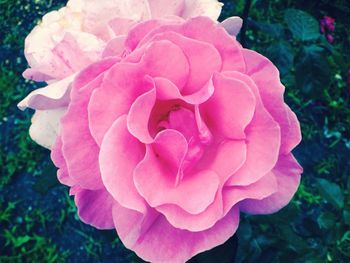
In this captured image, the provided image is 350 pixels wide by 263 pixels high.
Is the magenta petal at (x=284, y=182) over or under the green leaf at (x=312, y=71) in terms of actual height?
over

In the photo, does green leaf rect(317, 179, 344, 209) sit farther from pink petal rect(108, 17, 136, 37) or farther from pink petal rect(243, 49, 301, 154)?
pink petal rect(108, 17, 136, 37)

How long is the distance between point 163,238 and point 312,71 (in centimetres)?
87

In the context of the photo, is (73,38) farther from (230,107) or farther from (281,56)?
(281,56)

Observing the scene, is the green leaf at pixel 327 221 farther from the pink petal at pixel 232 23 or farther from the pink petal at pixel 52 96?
the pink petal at pixel 52 96

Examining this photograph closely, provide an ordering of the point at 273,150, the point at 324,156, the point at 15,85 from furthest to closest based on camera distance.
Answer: the point at 15,85
the point at 324,156
the point at 273,150

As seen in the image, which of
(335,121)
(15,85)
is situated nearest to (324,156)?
(335,121)

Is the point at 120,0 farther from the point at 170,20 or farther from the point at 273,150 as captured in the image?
the point at 273,150

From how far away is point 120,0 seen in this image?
66cm

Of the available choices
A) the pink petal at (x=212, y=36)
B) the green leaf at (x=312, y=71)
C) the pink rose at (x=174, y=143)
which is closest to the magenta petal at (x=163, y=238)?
the pink rose at (x=174, y=143)

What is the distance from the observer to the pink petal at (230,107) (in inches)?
23.0

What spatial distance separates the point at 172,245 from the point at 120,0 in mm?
346

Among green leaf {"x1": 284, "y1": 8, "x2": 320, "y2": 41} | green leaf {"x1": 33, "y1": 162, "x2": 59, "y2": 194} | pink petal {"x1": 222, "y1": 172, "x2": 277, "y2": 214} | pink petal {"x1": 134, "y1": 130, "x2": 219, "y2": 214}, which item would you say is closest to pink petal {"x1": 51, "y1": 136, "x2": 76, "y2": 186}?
pink petal {"x1": 134, "y1": 130, "x2": 219, "y2": 214}

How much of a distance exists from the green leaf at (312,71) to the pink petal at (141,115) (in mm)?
808

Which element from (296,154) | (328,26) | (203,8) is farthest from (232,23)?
(328,26)
